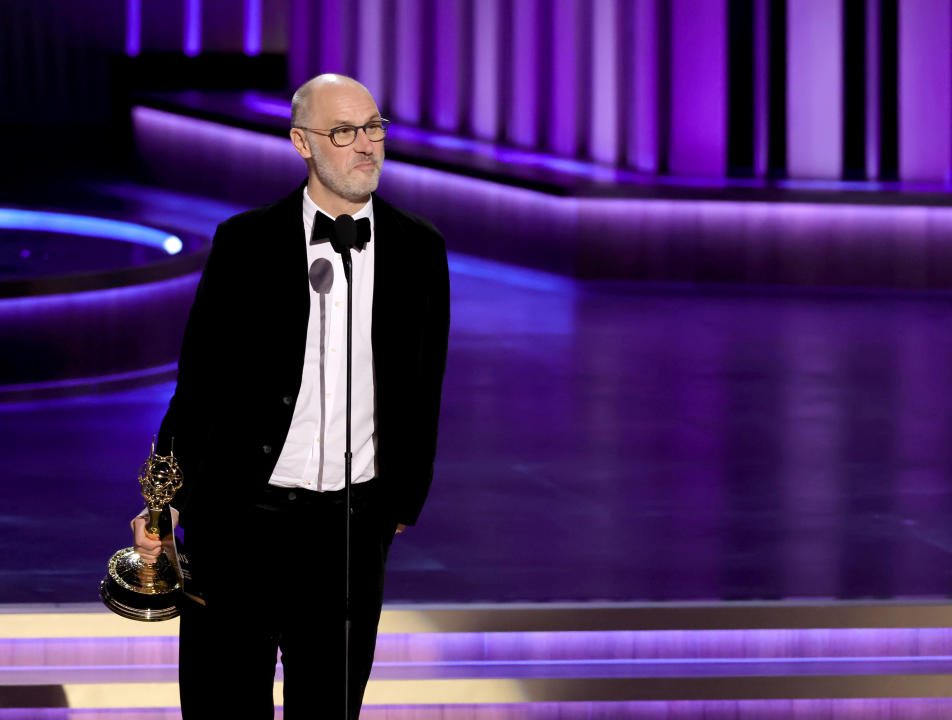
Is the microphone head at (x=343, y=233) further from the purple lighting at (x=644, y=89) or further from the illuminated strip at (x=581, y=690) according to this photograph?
the purple lighting at (x=644, y=89)

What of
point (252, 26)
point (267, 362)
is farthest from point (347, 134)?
point (252, 26)

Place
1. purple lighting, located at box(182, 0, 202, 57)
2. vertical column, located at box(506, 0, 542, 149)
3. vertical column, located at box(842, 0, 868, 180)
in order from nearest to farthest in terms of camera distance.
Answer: vertical column, located at box(842, 0, 868, 180) → vertical column, located at box(506, 0, 542, 149) → purple lighting, located at box(182, 0, 202, 57)

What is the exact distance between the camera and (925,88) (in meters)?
8.70

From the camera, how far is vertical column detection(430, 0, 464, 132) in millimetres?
10438

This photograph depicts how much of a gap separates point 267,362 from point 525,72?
7.47m

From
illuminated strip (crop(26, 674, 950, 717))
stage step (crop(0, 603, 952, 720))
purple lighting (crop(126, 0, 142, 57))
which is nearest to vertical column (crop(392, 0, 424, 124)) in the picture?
purple lighting (crop(126, 0, 142, 57))

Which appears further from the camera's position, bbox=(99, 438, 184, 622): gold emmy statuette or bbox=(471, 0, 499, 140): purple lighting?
bbox=(471, 0, 499, 140): purple lighting

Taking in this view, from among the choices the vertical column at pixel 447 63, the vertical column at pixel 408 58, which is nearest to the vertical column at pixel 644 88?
the vertical column at pixel 447 63

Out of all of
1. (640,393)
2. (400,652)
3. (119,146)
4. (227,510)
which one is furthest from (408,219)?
(119,146)

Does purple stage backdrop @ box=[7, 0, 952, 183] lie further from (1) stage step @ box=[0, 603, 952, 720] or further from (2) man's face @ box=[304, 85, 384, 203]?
(2) man's face @ box=[304, 85, 384, 203]

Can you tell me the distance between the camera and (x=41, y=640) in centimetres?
381

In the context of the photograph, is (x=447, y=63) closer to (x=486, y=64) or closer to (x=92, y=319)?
(x=486, y=64)

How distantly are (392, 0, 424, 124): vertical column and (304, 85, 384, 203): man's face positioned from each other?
8.34 metres

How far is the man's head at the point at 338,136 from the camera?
2.54 m
